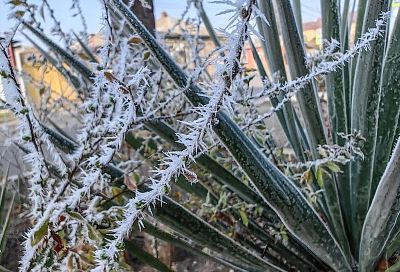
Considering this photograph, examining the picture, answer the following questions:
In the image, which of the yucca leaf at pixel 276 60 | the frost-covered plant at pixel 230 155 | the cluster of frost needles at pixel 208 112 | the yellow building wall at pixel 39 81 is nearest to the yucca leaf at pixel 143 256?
the frost-covered plant at pixel 230 155

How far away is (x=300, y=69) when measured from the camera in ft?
3.00

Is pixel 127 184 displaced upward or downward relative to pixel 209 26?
downward

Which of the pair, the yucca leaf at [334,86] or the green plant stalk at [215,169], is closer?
the green plant stalk at [215,169]

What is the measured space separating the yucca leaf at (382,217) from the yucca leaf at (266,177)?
53mm

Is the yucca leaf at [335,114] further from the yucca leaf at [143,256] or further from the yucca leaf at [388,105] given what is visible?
the yucca leaf at [143,256]

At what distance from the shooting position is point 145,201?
0.52 metres

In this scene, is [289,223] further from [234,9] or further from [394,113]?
[234,9]

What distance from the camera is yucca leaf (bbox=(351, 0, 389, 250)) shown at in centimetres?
92

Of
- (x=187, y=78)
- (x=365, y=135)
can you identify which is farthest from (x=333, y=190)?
(x=187, y=78)

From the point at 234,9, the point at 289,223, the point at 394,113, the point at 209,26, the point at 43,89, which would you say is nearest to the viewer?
the point at 234,9

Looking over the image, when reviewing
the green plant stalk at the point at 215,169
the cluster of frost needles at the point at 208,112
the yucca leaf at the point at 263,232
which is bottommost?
the yucca leaf at the point at 263,232

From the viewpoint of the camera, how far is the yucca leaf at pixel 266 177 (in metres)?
0.66

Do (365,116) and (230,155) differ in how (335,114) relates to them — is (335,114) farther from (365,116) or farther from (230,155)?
(230,155)

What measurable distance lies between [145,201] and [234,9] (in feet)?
0.76
